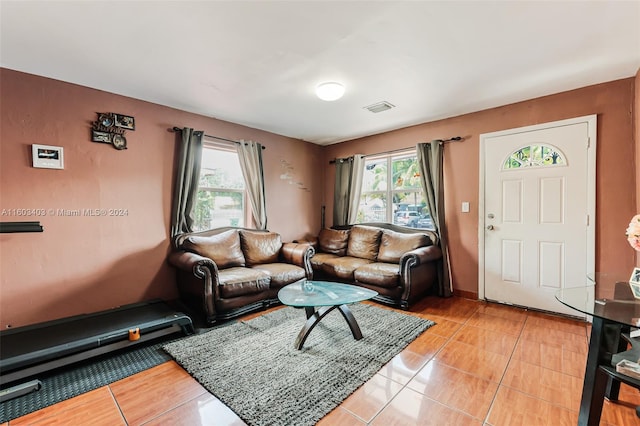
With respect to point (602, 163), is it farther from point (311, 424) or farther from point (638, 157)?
point (311, 424)

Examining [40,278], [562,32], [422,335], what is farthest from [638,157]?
[40,278]

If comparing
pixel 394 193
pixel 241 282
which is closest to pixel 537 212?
pixel 394 193

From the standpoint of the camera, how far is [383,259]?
378 centimetres

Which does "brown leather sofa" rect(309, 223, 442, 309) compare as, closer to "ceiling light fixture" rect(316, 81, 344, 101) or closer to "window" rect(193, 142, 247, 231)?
"window" rect(193, 142, 247, 231)

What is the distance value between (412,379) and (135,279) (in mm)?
2925

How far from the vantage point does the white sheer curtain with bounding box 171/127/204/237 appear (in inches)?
130

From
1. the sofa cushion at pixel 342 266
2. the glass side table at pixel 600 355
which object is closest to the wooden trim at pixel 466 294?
the sofa cushion at pixel 342 266

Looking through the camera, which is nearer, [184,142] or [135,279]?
[135,279]

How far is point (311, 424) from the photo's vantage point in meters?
1.46

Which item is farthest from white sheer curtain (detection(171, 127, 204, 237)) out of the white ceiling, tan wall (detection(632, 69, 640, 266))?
tan wall (detection(632, 69, 640, 266))

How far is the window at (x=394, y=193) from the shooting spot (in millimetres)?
4062

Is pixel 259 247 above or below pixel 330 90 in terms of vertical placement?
below

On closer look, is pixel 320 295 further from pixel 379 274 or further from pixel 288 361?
pixel 379 274

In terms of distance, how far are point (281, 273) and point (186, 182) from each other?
159cm
